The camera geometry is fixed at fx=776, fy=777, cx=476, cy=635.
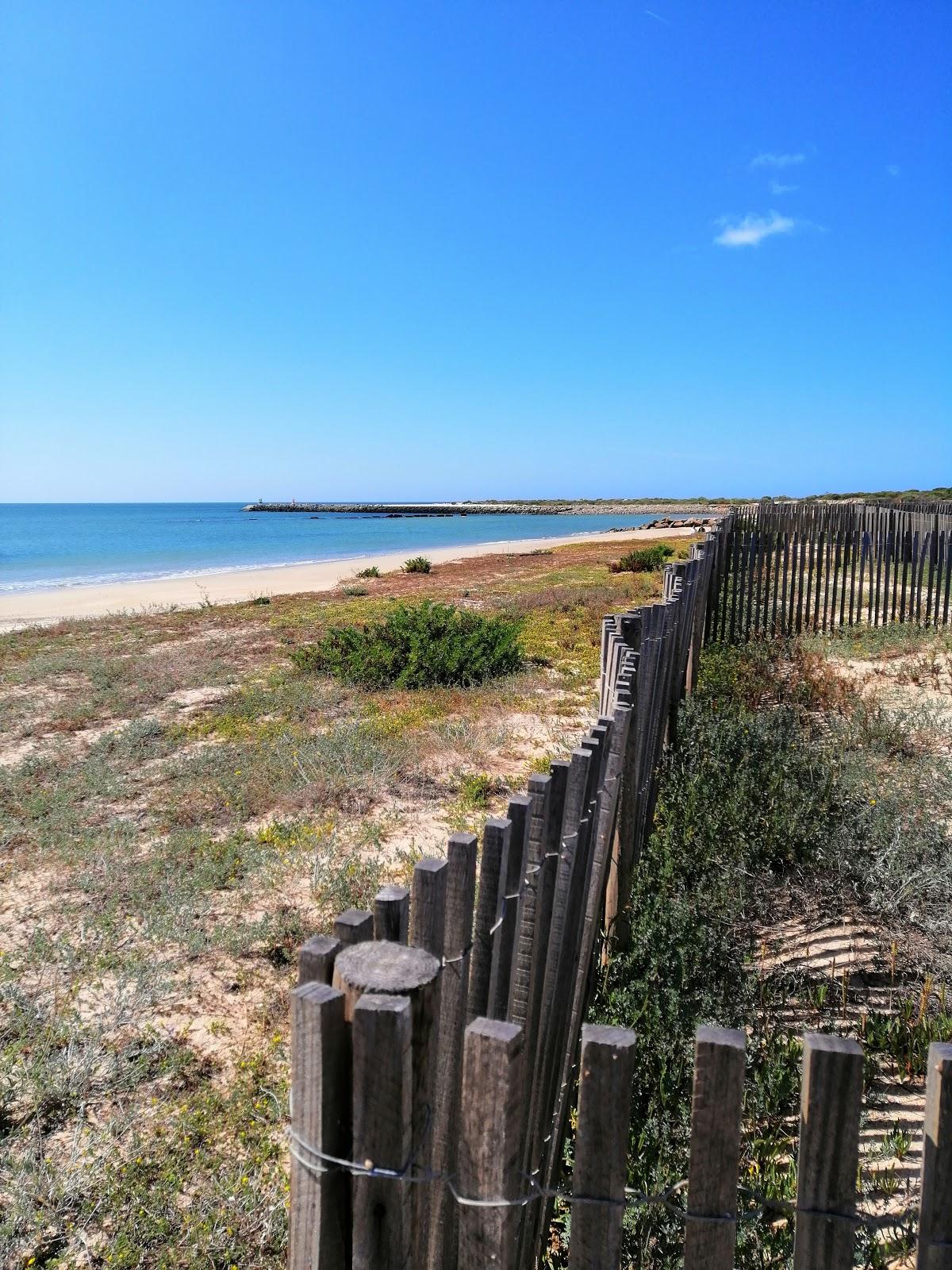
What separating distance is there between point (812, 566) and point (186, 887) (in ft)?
27.2

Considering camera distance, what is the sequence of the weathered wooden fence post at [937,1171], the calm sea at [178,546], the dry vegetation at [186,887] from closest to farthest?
1. the weathered wooden fence post at [937,1171]
2. the dry vegetation at [186,887]
3. the calm sea at [178,546]

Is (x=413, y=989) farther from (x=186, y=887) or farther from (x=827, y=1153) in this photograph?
(x=186, y=887)

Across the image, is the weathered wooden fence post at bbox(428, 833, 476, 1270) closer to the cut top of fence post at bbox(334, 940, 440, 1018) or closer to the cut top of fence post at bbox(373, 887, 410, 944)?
the cut top of fence post at bbox(373, 887, 410, 944)

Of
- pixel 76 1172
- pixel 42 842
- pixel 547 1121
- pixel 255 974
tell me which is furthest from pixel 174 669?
pixel 547 1121

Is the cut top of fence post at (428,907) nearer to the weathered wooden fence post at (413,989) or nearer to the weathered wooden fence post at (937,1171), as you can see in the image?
the weathered wooden fence post at (413,989)

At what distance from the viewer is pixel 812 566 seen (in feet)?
31.7

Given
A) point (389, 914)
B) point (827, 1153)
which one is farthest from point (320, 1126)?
point (827, 1153)

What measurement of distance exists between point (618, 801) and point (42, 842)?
3622mm

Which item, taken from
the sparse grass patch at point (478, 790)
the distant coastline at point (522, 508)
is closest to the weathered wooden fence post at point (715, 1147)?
the sparse grass patch at point (478, 790)

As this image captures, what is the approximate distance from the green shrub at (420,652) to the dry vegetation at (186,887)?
28cm

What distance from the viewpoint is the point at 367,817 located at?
494 cm

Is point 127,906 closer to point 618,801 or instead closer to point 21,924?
point 21,924

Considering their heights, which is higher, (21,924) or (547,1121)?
(547,1121)

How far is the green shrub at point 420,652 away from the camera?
8430mm
